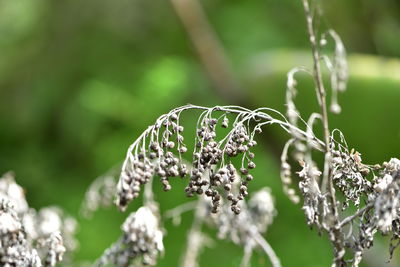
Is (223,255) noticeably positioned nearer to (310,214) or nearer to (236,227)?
(236,227)

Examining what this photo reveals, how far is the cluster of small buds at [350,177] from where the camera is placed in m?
1.16

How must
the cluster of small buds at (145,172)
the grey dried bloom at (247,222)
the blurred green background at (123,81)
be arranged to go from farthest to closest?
the blurred green background at (123,81), the grey dried bloom at (247,222), the cluster of small buds at (145,172)

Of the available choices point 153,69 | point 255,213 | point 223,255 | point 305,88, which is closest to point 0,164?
point 153,69

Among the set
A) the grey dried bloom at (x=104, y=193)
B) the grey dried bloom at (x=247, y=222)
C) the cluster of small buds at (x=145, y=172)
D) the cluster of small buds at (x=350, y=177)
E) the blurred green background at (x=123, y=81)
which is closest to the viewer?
the cluster of small buds at (x=145, y=172)

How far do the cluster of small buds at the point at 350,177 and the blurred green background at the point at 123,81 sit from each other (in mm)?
2373

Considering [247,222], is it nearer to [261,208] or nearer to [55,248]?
[261,208]

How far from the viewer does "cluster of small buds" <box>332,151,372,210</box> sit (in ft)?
3.79

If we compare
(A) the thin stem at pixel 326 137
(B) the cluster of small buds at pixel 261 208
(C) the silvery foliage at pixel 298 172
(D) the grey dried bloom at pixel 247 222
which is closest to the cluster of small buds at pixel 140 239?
(C) the silvery foliage at pixel 298 172

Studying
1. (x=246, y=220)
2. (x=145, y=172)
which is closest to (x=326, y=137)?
(x=145, y=172)

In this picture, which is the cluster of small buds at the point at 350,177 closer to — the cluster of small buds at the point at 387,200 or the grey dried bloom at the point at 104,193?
the cluster of small buds at the point at 387,200

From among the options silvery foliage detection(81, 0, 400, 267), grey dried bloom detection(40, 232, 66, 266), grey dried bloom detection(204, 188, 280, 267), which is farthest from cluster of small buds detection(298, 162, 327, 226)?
grey dried bloom detection(204, 188, 280, 267)

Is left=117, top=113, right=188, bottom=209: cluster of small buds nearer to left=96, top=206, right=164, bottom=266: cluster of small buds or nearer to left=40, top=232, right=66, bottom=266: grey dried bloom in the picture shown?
left=96, top=206, right=164, bottom=266: cluster of small buds

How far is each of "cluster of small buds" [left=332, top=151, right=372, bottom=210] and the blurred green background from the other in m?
2.37

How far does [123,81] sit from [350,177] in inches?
163
